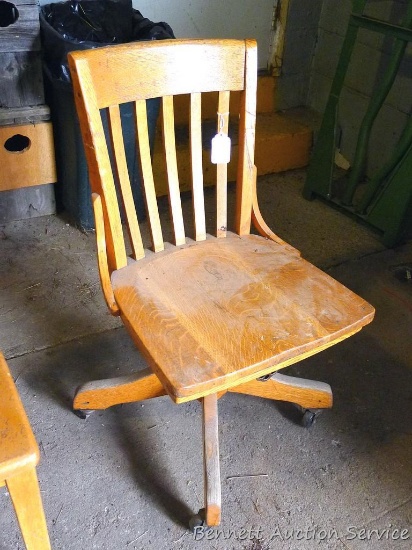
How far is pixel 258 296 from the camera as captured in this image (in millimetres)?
1324

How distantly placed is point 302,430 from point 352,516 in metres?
0.29

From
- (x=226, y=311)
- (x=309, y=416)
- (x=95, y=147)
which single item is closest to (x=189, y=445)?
(x=309, y=416)

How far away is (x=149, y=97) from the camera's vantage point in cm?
132

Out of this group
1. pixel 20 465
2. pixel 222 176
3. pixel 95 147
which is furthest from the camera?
pixel 222 176

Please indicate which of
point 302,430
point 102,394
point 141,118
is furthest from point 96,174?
point 302,430

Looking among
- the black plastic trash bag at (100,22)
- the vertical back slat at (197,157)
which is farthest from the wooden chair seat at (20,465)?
the black plastic trash bag at (100,22)

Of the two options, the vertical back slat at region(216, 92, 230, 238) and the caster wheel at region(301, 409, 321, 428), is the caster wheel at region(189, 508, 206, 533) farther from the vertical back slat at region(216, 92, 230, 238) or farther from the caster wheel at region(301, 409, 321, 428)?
the vertical back slat at region(216, 92, 230, 238)

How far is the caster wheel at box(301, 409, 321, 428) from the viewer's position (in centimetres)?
164

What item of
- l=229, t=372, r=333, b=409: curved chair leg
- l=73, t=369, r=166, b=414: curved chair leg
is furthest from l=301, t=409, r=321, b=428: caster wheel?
l=73, t=369, r=166, b=414: curved chair leg

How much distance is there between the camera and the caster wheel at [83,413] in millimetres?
1601

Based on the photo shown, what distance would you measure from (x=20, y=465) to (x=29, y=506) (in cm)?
12

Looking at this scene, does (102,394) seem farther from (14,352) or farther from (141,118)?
(141,118)

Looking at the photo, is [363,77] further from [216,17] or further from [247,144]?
[247,144]

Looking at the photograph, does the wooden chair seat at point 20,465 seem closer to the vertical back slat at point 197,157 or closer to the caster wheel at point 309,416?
the vertical back slat at point 197,157
